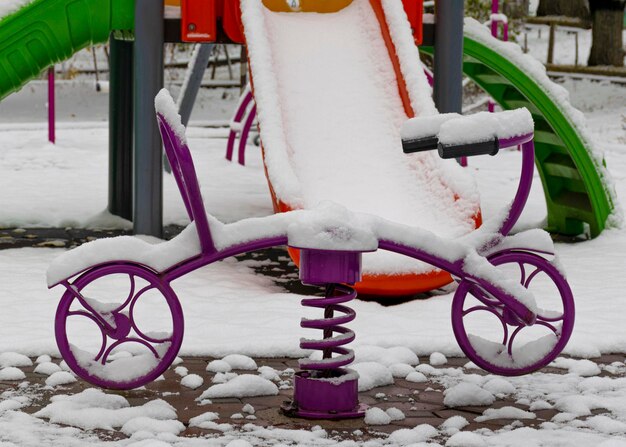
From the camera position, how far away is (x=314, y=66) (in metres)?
7.89

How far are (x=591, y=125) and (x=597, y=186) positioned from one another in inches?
373

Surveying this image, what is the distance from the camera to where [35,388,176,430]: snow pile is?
4.18 metres

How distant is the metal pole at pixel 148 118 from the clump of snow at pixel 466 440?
384 cm

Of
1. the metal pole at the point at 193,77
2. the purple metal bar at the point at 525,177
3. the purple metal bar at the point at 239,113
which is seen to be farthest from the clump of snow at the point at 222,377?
the purple metal bar at the point at 239,113

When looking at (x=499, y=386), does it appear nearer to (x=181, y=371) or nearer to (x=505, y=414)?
(x=505, y=414)

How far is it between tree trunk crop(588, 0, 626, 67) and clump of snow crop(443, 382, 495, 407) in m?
17.0

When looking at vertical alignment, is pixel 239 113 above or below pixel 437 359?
above

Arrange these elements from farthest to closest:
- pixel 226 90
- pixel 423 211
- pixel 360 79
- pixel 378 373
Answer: pixel 226 90
pixel 360 79
pixel 423 211
pixel 378 373

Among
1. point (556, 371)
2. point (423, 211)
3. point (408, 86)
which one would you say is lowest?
point (556, 371)

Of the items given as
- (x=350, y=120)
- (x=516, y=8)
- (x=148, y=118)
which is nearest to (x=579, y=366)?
(x=350, y=120)

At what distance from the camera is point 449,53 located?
8.15 m

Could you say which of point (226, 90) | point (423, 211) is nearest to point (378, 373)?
point (423, 211)

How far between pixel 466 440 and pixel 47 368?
1.78m

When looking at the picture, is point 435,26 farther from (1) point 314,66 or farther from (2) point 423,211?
(2) point 423,211
